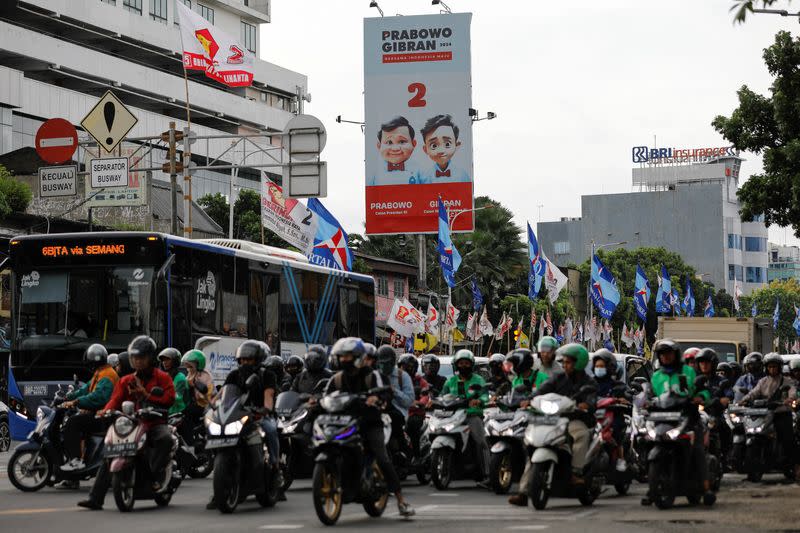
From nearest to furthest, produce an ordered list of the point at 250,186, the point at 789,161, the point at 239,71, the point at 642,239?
the point at 789,161 → the point at 239,71 → the point at 250,186 → the point at 642,239

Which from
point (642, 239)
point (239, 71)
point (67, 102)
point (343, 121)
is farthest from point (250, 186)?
point (239, 71)

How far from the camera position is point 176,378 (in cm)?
1680

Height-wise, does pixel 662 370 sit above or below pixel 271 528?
above

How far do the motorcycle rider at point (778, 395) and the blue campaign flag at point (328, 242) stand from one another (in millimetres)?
22419

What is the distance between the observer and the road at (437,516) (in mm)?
11930

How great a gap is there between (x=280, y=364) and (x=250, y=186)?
84.1m

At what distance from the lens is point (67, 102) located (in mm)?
79750

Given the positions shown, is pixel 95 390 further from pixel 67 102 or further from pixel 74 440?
pixel 67 102

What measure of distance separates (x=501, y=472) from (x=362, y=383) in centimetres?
379

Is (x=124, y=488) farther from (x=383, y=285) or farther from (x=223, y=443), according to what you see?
(x=383, y=285)

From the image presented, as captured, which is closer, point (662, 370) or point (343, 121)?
point (662, 370)

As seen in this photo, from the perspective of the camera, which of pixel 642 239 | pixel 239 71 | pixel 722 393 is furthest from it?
pixel 642 239

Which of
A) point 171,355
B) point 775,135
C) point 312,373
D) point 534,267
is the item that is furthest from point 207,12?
point 312,373

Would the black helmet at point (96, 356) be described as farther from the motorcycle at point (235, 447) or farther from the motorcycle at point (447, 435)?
the motorcycle at point (447, 435)
